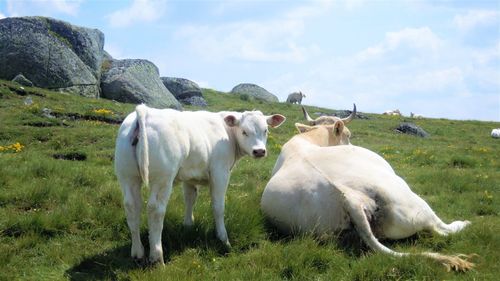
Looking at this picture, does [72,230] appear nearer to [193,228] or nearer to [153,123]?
[193,228]

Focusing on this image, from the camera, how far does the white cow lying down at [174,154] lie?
20.6ft

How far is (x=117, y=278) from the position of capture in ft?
20.6

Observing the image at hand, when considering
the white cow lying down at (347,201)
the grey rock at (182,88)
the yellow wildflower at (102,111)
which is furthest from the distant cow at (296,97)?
the white cow lying down at (347,201)

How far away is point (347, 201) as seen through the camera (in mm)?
7160

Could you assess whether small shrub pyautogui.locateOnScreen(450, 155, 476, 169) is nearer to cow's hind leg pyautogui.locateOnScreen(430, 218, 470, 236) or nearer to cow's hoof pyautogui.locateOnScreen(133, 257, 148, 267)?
cow's hind leg pyautogui.locateOnScreen(430, 218, 470, 236)


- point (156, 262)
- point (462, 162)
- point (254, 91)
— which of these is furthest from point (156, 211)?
point (254, 91)

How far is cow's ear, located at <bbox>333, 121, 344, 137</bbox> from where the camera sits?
36.0 ft

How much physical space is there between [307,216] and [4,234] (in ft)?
14.1

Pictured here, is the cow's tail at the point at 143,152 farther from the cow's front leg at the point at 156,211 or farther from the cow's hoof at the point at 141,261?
the cow's hoof at the point at 141,261

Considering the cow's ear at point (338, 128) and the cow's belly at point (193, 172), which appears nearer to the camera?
the cow's belly at point (193, 172)

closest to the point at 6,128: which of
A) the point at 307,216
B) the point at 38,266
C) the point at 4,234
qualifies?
the point at 4,234

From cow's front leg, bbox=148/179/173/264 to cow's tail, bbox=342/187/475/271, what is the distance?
243 centimetres

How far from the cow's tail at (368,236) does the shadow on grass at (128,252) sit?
71.4 inches

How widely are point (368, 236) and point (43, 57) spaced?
24627 mm
